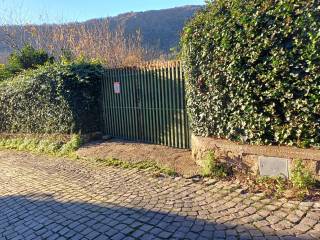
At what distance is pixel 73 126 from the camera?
32.5 ft

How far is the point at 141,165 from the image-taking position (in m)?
6.93

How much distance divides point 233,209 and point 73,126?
6657mm

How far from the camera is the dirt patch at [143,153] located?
21.6 ft

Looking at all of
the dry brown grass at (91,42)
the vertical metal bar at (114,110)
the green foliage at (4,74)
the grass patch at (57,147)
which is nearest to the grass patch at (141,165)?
the grass patch at (57,147)

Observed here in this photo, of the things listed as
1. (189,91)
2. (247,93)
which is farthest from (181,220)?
(189,91)

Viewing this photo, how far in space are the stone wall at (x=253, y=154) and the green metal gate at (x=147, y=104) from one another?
1.65 meters

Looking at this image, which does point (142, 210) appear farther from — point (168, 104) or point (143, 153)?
point (168, 104)

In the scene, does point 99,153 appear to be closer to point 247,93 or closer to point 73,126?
point 73,126

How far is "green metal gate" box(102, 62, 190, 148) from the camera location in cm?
788

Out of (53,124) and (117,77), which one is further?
(53,124)

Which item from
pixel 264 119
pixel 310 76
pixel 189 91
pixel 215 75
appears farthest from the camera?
pixel 189 91

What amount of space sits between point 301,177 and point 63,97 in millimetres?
7354

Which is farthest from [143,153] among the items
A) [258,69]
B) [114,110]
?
[258,69]

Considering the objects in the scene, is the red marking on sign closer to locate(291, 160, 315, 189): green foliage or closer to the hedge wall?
the hedge wall
